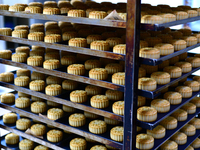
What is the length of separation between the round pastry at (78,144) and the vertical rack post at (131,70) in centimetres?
69

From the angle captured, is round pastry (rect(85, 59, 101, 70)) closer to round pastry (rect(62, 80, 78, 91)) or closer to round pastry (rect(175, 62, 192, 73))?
round pastry (rect(62, 80, 78, 91))

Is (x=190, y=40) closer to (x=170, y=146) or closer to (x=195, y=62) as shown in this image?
(x=195, y=62)

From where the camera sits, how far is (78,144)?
3.18 metres

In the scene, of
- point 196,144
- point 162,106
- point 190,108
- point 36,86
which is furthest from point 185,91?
point 36,86

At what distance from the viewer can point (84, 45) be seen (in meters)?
3.10

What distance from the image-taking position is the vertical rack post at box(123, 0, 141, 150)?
2.28 metres

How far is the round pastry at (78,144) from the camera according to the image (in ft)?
10.4

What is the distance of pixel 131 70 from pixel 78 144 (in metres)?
1.26

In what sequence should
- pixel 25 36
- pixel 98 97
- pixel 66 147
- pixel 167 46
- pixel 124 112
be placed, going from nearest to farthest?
1. pixel 124 112
2. pixel 167 46
3. pixel 98 97
4. pixel 66 147
5. pixel 25 36

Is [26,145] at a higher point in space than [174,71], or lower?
lower

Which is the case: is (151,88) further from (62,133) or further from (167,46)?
(62,133)

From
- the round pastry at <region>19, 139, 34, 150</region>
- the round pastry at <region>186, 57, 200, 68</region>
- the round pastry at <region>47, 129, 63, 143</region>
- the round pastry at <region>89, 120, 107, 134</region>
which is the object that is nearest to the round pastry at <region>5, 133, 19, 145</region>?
the round pastry at <region>19, 139, 34, 150</region>

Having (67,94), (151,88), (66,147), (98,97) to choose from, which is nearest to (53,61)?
(67,94)

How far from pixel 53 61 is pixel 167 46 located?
1373 mm
